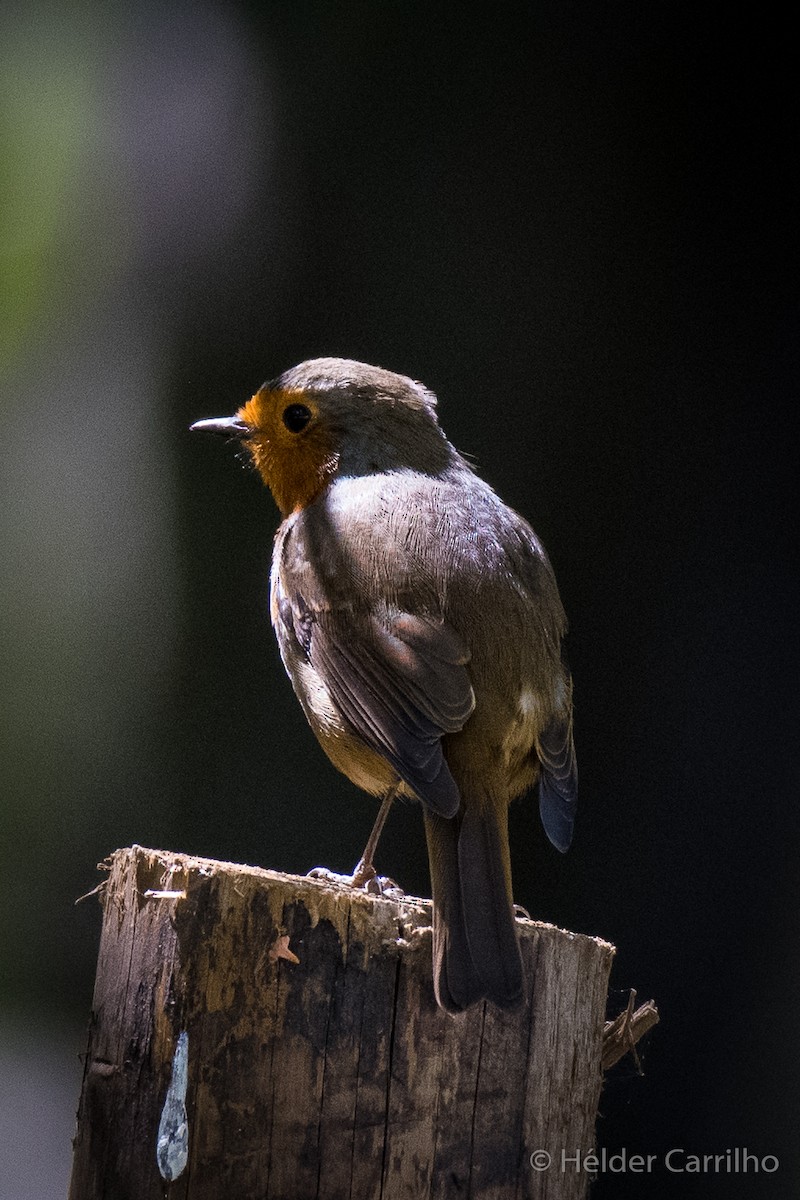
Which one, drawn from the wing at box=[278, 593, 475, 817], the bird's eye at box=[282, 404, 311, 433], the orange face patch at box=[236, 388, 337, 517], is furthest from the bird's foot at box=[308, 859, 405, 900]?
the bird's eye at box=[282, 404, 311, 433]

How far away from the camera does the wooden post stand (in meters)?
1.92

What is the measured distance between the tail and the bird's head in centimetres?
104

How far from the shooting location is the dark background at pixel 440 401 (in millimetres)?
3697

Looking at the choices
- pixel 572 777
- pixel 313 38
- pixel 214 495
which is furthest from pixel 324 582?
pixel 313 38

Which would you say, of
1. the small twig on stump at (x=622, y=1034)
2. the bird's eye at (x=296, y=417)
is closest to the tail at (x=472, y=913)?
the small twig on stump at (x=622, y=1034)

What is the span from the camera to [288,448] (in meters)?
3.22

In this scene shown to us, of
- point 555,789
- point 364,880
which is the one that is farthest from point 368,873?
point 555,789

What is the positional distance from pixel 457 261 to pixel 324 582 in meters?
1.81

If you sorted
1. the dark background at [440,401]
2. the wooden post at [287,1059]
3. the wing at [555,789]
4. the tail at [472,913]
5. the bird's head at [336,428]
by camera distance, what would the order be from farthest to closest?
1. the dark background at [440,401]
2. the bird's head at [336,428]
3. the wing at [555,789]
4. the tail at [472,913]
5. the wooden post at [287,1059]

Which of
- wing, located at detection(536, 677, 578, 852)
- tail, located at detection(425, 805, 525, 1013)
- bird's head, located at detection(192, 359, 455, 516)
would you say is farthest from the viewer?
bird's head, located at detection(192, 359, 455, 516)

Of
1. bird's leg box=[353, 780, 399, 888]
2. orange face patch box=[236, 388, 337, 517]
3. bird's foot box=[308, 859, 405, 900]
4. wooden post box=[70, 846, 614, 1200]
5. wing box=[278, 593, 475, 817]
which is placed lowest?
wooden post box=[70, 846, 614, 1200]

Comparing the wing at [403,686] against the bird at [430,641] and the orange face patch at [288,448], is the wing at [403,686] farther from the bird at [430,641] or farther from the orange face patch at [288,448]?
the orange face patch at [288,448]

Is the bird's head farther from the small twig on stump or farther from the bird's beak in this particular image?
the small twig on stump

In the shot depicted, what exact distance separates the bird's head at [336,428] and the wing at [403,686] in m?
0.55
